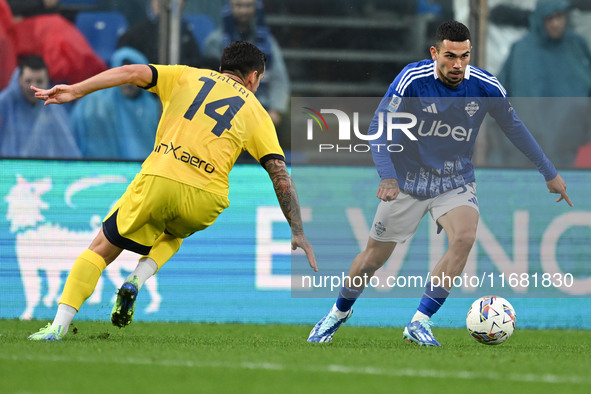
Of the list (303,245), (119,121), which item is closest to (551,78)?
(119,121)

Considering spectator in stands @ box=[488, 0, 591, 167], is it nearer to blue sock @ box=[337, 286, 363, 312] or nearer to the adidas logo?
the adidas logo

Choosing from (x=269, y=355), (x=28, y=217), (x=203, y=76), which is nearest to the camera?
(x=269, y=355)

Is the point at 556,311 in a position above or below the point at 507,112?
below

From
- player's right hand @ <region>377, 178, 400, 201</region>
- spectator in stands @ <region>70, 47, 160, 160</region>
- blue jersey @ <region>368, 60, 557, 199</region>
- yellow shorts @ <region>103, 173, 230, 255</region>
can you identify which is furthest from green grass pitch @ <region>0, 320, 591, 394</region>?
spectator in stands @ <region>70, 47, 160, 160</region>

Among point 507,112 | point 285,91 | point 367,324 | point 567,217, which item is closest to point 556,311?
point 567,217

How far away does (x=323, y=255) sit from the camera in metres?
9.18

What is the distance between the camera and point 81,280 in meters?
6.16

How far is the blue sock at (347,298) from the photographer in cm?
711

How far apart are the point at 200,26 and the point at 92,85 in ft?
13.8

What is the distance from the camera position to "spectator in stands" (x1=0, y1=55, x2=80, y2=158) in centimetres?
998

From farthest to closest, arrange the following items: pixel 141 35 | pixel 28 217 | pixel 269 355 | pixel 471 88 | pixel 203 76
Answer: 1. pixel 141 35
2. pixel 28 217
3. pixel 471 88
4. pixel 203 76
5. pixel 269 355

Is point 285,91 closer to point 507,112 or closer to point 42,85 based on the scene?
point 42,85

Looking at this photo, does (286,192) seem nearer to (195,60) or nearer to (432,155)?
(432,155)

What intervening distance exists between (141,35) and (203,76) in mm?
3887
